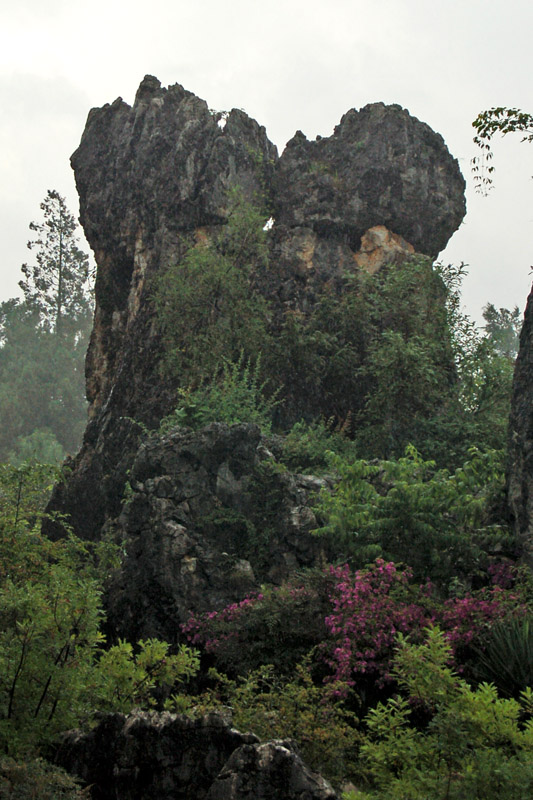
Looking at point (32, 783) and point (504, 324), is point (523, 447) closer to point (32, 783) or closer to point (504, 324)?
point (32, 783)

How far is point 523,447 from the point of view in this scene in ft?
39.8

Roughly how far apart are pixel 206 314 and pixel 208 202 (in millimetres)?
4221

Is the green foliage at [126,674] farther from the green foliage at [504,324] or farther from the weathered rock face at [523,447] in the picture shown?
the green foliage at [504,324]

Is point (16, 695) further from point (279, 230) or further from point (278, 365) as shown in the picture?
point (279, 230)

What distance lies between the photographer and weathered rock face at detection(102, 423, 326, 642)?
12453 millimetres

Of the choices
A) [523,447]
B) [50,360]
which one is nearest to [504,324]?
[50,360]

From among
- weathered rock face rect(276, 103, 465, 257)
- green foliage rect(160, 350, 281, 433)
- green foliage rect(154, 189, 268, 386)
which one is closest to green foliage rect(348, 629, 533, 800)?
green foliage rect(160, 350, 281, 433)

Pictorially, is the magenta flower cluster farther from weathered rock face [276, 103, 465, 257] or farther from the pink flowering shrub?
weathered rock face [276, 103, 465, 257]

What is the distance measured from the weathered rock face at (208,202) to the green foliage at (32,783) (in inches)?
611

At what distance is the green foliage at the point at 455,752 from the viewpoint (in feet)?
17.6

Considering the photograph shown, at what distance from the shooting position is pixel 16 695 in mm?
6891

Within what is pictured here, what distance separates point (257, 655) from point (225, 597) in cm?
208

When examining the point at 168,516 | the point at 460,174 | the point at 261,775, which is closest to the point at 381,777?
the point at 261,775

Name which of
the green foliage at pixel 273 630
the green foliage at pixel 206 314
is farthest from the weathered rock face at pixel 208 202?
the green foliage at pixel 273 630
